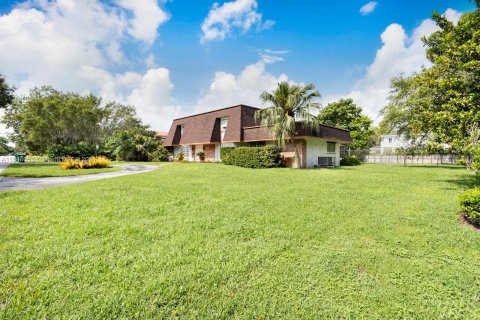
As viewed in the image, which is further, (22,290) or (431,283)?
(431,283)

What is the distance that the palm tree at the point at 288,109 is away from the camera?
16453mm

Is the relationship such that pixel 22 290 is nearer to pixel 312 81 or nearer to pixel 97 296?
pixel 97 296

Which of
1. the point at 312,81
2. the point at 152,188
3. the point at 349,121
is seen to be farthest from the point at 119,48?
the point at 349,121

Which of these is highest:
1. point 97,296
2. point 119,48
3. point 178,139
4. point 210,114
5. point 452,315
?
point 119,48

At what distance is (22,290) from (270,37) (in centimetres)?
1427

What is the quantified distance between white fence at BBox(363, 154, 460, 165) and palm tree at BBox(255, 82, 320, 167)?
18.0m

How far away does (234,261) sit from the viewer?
321cm

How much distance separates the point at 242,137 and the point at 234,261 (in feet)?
58.5

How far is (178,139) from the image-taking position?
→ 95.0 feet

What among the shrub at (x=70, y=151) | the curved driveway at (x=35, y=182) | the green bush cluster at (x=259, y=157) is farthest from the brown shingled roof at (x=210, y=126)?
the curved driveway at (x=35, y=182)

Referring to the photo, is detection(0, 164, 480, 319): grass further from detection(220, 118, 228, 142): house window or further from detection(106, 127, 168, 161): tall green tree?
detection(106, 127, 168, 161): tall green tree

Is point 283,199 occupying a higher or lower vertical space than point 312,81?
lower

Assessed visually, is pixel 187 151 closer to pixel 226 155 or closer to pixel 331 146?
pixel 226 155

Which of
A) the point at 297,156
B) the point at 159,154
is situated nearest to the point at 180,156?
the point at 159,154
